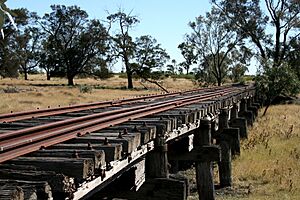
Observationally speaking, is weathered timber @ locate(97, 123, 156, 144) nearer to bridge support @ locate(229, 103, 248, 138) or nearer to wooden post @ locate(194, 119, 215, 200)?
wooden post @ locate(194, 119, 215, 200)

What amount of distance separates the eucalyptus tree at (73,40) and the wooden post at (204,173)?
62.7 metres

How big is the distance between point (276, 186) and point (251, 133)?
9.23 meters

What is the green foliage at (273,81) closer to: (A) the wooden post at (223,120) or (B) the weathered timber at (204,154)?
(A) the wooden post at (223,120)

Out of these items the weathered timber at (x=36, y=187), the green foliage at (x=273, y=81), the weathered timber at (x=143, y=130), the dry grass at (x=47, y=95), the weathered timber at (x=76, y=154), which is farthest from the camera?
the green foliage at (x=273, y=81)

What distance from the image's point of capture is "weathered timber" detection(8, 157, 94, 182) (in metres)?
3.50

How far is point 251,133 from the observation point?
68.1ft

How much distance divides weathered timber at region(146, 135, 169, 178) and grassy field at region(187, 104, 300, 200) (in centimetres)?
468

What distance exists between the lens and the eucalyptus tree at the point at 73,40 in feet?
239

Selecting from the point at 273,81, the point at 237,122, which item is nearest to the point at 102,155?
the point at 237,122

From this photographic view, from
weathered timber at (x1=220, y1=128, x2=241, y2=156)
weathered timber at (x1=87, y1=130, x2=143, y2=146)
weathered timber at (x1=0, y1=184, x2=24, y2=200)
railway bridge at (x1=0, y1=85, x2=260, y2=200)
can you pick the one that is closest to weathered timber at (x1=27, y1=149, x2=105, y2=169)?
railway bridge at (x1=0, y1=85, x2=260, y2=200)

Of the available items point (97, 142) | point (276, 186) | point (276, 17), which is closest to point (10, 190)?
point (97, 142)

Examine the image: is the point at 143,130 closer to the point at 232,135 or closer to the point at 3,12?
the point at 3,12

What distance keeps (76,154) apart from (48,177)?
0.72 m

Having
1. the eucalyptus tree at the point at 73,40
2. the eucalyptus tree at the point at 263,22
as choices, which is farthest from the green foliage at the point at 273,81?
the eucalyptus tree at the point at 73,40
